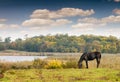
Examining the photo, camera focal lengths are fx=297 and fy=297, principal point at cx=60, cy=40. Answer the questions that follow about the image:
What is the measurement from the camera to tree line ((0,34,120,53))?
88.6 meters

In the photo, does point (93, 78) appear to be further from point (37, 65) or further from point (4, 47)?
point (4, 47)

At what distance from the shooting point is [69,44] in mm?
98250

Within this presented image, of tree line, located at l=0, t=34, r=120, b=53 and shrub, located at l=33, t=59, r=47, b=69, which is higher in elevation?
tree line, located at l=0, t=34, r=120, b=53

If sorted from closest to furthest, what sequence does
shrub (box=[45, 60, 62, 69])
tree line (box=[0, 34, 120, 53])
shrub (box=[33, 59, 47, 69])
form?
shrub (box=[45, 60, 62, 69])
shrub (box=[33, 59, 47, 69])
tree line (box=[0, 34, 120, 53])

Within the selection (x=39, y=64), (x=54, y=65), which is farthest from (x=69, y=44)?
(x=54, y=65)

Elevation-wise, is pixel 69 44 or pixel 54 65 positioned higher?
pixel 69 44

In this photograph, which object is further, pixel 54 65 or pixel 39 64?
pixel 39 64

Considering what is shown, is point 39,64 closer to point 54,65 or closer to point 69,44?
point 54,65

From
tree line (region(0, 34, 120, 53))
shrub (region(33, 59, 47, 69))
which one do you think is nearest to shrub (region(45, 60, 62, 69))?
shrub (region(33, 59, 47, 69))

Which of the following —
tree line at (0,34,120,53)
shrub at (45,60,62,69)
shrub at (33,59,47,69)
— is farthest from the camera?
tree line at (0,34,120,53)

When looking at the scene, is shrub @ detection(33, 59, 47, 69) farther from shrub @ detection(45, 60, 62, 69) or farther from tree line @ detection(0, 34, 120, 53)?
tree line @ detection(0, 34, 120, 53)

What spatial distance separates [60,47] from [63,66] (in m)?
72.9

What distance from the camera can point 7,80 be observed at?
52.3ft

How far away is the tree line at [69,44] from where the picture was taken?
88569 mm
